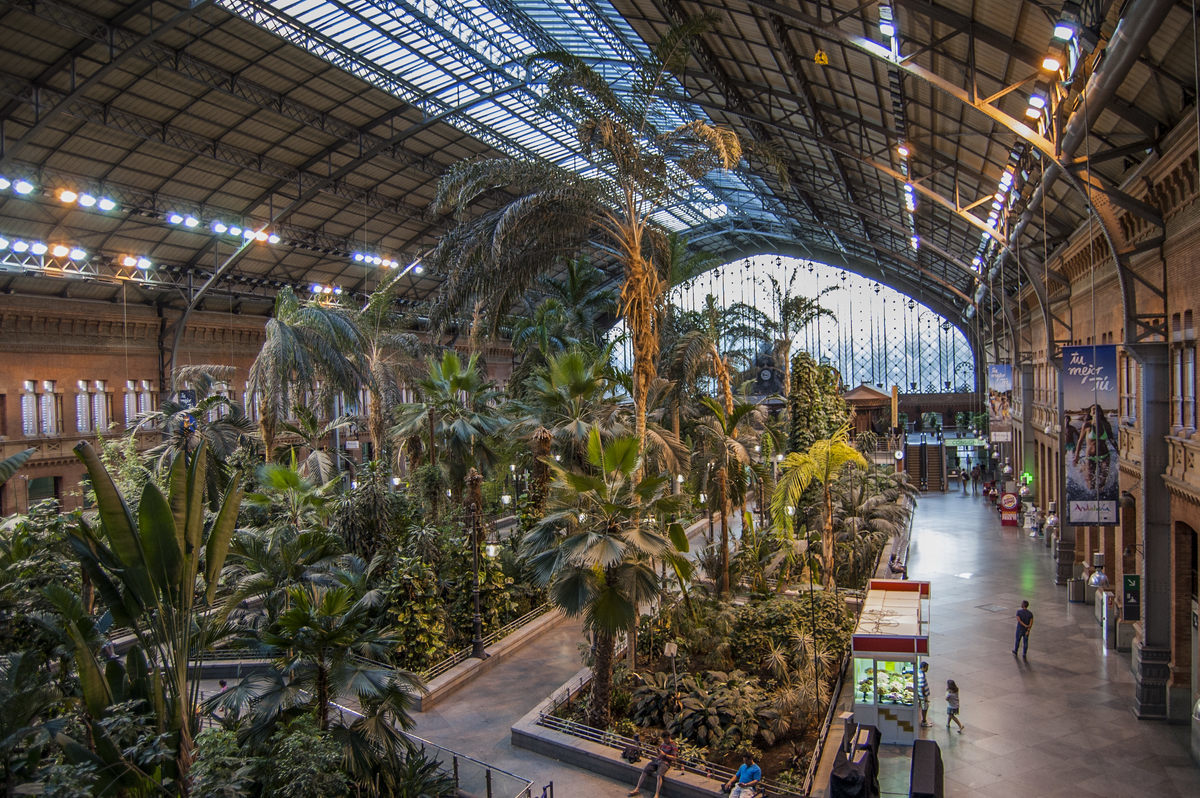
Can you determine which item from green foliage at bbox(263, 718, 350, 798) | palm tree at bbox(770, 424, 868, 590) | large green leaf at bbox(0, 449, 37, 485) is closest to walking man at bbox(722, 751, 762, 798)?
green foliage at bbox(263, 718, 350, 798)

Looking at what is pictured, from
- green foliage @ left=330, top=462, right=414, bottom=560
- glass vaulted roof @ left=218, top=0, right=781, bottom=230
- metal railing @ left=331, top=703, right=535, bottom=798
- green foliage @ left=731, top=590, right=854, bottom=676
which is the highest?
glass vaulted roof @ left=218, top=0, right=781, bottom=230

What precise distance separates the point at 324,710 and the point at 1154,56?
12.5m

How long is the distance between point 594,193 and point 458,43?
14189mm

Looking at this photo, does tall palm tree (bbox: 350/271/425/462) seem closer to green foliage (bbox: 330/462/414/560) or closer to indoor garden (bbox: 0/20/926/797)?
indoor garden (bbox: 0/20/926/797)

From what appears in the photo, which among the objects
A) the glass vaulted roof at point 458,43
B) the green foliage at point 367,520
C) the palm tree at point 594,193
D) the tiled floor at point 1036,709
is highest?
the glass vaulted roof at point 458,43

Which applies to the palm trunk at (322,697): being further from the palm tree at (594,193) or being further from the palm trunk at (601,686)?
the palm tree at (594,193)

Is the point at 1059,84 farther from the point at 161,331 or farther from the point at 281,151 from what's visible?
the point at 161,331

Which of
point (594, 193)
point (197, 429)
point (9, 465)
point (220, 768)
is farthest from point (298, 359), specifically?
point (220, 768)

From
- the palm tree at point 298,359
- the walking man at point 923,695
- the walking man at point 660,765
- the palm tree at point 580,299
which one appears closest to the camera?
the walking man at point 660,765

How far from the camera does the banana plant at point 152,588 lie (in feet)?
22.7

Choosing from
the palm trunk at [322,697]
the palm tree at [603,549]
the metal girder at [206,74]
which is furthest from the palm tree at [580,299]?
the palm trunk at [322,697]

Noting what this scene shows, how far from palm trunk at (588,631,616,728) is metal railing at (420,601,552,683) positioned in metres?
3.15

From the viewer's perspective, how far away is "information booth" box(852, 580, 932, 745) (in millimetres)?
11328

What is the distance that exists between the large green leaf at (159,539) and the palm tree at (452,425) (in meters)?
10.7
